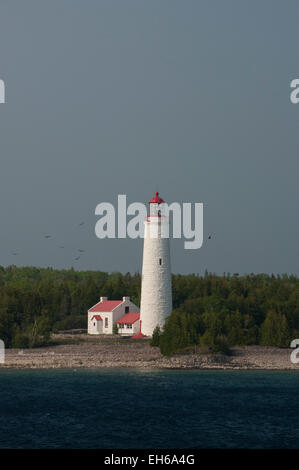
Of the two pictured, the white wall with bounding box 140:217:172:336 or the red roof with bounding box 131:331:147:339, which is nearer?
the white wall with bounding box 140:217:172:336

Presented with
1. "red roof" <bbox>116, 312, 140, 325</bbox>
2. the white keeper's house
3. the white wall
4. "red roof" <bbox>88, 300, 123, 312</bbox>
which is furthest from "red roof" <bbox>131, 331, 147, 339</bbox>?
"red roof" <bbox>88, 300, 123, 312</bbox>

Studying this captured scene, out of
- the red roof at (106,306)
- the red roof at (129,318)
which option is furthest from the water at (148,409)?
the red roof at (106,306)

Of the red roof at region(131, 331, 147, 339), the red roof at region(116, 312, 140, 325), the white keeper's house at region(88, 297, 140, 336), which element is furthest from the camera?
the white keeper's house at region(88, 297, 140, 336)

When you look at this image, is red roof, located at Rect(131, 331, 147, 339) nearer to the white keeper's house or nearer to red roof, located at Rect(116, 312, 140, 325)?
red roof, located at Rect(116, 312, 140, 325)

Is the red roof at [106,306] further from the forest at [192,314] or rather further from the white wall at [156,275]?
the white wall at [156,275]

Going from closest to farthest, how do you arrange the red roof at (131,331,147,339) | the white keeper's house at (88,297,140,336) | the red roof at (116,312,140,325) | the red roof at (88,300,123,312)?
the red roof at (131,331,147,339), the red roof at (116,312,140,325), the white keeper's house at (88,297,140,336), the red roof at (88,300,123,312)
